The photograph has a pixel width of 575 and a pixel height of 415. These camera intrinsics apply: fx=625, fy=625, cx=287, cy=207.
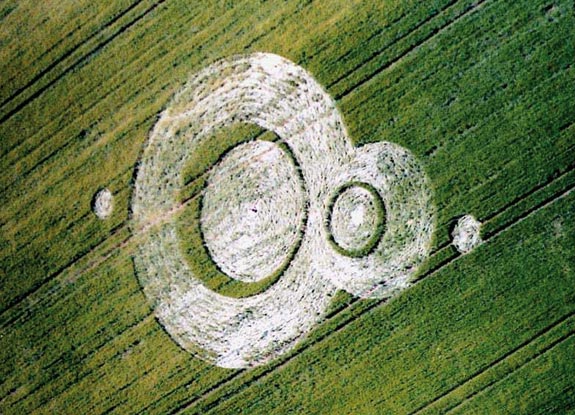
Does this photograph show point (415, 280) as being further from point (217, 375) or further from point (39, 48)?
point (39, 48)

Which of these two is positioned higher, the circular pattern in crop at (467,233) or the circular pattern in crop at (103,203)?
the circular pattern in crop at (103,203)

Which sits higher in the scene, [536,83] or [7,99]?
[7,99]

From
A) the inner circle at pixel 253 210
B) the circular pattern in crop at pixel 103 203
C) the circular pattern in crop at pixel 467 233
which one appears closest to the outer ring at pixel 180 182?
the inner circle at pixel 253 210

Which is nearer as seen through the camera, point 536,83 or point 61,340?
point 536,83

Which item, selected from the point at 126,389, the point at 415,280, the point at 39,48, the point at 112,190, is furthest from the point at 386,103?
the point at 126,389

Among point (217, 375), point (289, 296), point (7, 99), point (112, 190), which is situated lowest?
point (217, 375)

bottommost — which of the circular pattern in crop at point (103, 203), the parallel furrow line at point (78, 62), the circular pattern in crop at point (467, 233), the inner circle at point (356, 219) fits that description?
the circular pattern in crop at point (467, 233)

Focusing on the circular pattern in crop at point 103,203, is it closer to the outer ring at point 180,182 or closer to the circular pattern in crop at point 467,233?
the outer ring at point 180,182

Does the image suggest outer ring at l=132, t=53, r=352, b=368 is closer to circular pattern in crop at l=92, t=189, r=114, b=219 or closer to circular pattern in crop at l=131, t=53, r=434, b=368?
circular pattern in crop at l=131, t=53, r=434, b=368
